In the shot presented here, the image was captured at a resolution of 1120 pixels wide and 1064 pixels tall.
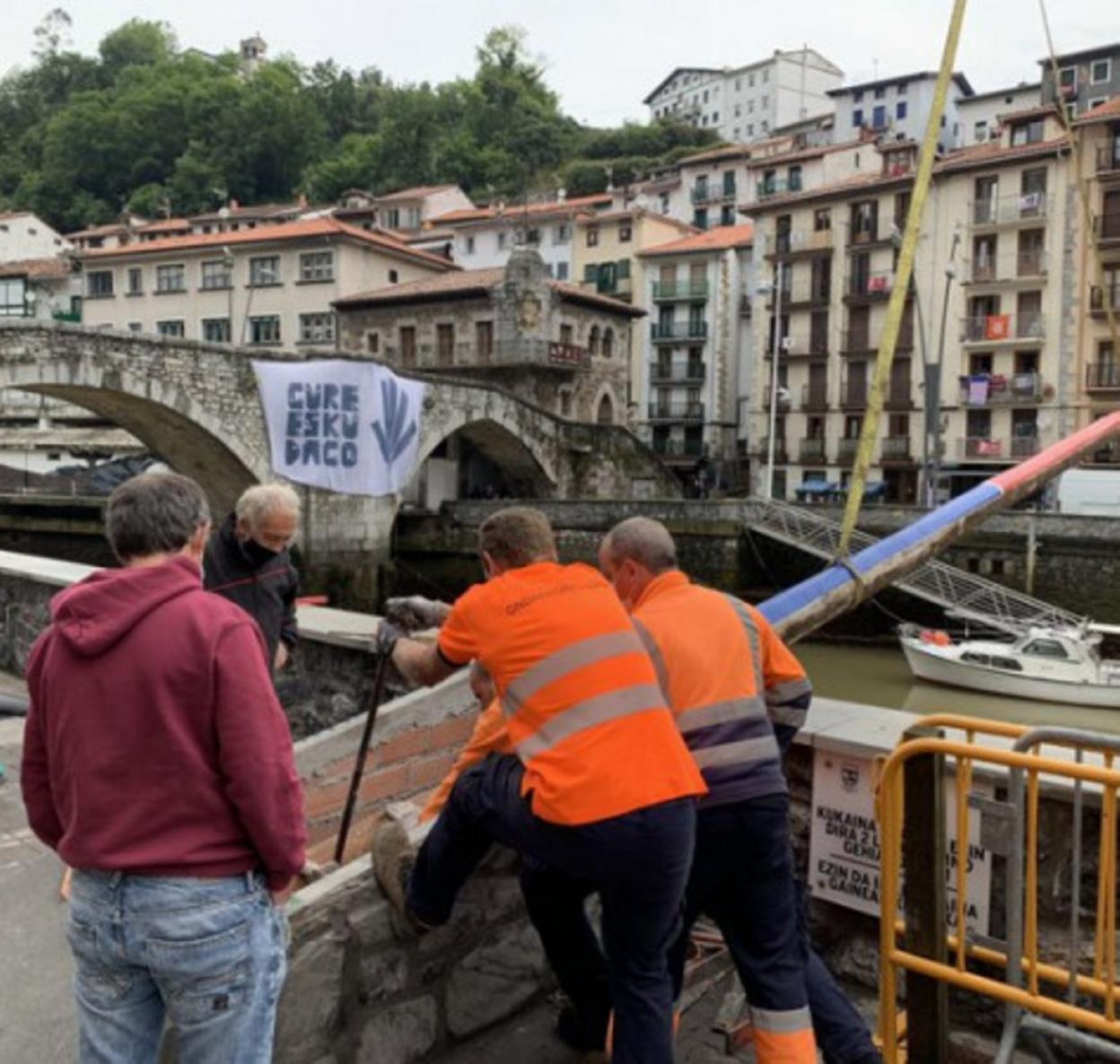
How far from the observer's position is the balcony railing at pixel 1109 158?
3438 cm

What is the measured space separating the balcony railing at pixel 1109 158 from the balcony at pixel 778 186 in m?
15.5

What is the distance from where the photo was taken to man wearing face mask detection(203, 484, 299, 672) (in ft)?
13.4

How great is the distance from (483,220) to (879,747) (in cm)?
4951

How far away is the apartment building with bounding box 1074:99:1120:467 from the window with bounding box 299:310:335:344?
2677 cm

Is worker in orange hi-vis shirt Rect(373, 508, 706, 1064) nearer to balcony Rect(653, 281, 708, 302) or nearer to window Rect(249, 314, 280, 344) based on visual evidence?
window Rect(249, 314, 280, 344)

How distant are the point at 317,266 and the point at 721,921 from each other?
42.1 m

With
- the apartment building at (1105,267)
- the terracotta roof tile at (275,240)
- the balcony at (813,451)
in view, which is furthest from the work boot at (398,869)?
the terracotta roof tile at (275,240)

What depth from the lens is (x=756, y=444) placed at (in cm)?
4222

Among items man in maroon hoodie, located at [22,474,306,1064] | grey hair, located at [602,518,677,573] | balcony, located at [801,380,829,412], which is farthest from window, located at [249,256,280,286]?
man in maroon hoodie, located at [22,474,306,1064]

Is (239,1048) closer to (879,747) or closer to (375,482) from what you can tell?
(879,747)

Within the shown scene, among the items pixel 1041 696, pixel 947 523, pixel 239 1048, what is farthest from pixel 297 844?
pixel 1041 696

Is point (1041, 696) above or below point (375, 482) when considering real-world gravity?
below

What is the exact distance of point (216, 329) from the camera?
43812 mm

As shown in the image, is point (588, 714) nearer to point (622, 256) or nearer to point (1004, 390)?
point (1004, 390)
